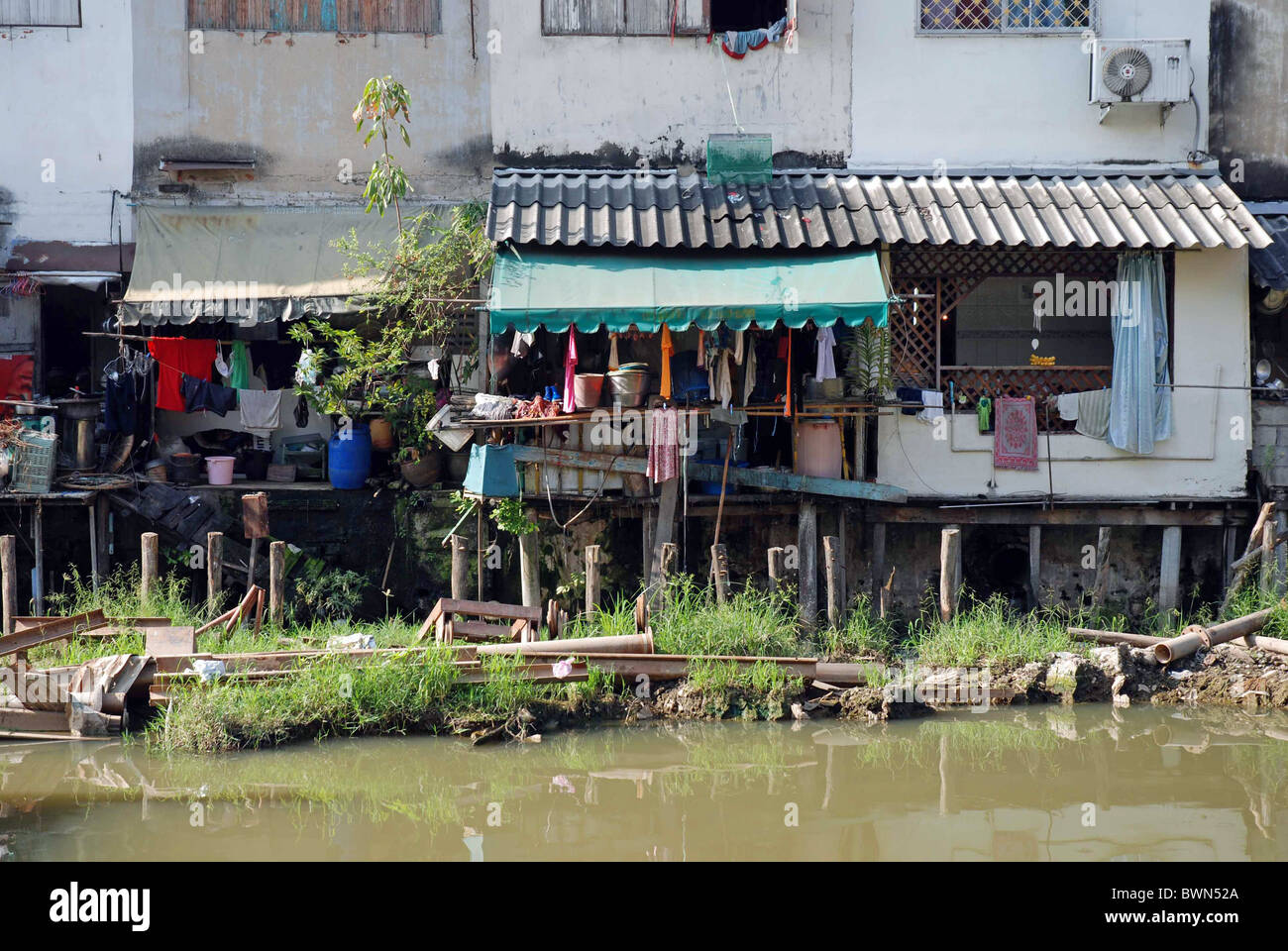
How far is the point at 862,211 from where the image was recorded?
37.4 ft

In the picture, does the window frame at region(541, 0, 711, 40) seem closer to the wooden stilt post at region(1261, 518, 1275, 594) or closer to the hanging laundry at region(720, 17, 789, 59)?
the hanging laundry at region(720, 17, 789, 59)

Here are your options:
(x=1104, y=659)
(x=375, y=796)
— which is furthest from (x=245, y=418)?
(x=1104, y=659)

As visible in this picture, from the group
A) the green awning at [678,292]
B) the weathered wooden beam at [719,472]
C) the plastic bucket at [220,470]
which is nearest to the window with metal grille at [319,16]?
the green awning at [678,292]

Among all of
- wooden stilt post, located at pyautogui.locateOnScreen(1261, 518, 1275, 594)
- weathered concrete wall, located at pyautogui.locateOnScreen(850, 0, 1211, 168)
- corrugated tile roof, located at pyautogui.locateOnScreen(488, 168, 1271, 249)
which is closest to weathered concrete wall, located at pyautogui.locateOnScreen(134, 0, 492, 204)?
corrugated tile roof, located at pyautogui.locateOnScreen(488, 168, 1271, 249)

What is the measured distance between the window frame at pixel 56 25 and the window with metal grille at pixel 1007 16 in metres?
7.94

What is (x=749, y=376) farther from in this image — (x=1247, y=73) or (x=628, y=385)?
(x=1247, y=73)

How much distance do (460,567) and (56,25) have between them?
666 centimetres

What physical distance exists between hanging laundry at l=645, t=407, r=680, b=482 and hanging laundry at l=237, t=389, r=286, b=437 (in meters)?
4.19

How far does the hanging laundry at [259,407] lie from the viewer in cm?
1275

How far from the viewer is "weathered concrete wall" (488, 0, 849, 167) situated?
12234mm

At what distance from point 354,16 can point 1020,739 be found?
8.92 m

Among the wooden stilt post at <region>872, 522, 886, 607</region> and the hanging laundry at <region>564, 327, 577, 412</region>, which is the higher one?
the hanging laundry at <region>564, 327, 577, 412</region>

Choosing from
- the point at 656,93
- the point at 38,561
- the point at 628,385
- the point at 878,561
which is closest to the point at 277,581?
the point at 38,561

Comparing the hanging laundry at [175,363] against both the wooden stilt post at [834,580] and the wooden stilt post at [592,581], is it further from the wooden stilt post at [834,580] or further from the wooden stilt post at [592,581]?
the wooden stilt post at [834,580]
